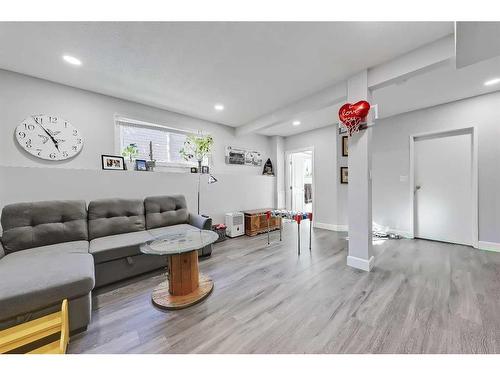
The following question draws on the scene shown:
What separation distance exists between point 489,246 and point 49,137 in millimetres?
6352

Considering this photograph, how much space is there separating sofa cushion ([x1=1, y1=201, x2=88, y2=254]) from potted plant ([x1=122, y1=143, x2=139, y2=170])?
2.82 ft

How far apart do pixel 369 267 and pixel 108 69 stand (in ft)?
12.5

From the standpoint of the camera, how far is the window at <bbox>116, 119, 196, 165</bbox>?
2980mm

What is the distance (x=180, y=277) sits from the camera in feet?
5.81

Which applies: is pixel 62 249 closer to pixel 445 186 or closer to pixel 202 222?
pixel 202 222

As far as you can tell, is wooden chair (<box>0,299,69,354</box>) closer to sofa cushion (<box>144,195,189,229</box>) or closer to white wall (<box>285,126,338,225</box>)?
sofa cushion (<box>144,195,189,229</box>)

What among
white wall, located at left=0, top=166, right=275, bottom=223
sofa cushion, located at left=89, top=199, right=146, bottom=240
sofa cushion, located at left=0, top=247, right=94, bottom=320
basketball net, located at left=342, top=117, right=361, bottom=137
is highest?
basketball net, located at left=342, top=117, right=361, bottom=137

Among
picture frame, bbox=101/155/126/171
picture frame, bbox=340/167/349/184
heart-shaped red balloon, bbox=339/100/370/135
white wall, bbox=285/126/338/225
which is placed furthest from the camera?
white wall, bbox=285/126/338/225

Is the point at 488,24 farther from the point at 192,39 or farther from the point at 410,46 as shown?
the point at 192,39

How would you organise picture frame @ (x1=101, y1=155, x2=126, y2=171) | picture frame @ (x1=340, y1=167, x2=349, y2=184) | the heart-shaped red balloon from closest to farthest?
the heart-shaped red balloon
picture frame @ (x1=101, y1=155, x2=126, y2=171)
picture frame @ (x1=340, y1=167, x2=349, y2=184)

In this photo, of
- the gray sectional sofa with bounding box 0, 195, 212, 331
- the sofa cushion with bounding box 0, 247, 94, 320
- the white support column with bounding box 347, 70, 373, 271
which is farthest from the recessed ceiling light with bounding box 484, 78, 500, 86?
the sofa cushion with bounding box 0, 247, 94, 320

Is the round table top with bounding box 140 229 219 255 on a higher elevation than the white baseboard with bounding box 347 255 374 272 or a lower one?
higher

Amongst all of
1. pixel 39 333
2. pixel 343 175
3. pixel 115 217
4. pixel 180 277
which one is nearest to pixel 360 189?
pixel 343 175

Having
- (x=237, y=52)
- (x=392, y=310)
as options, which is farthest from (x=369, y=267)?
(x=237, y=52)
